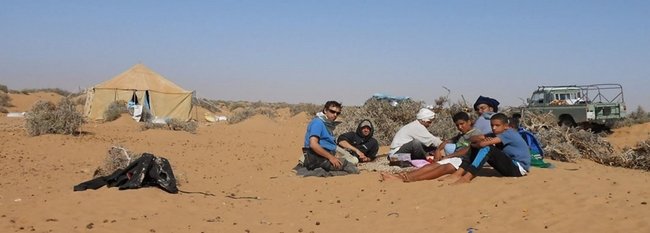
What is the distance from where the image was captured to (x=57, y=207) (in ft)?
19.7

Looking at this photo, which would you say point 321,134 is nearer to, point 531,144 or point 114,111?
point 531,144

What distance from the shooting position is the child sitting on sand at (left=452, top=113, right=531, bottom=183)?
727cm

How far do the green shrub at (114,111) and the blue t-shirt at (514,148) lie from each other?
1912 cm

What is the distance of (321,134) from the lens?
8812 millimetres

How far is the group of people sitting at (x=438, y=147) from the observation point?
735 centimetres

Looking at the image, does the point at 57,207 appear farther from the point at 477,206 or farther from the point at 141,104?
the point at 141,104

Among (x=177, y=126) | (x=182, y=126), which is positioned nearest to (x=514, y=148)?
(x=182, y=126)

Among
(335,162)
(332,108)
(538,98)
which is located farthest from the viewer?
(538,98)

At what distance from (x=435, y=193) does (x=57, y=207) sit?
401 cm

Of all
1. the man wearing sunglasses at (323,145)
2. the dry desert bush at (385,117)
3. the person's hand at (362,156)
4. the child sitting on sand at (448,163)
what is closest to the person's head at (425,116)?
the child sitting on sand at (448,163)

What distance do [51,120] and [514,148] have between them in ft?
35.3

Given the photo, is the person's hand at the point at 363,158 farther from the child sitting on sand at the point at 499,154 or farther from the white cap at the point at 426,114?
the child sitting on sand at the point at 499,154

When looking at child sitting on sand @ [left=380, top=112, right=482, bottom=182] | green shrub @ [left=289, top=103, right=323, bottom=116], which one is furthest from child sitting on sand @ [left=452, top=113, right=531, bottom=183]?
green shrub @ [left=289, top=103, right=323, bottom=116]

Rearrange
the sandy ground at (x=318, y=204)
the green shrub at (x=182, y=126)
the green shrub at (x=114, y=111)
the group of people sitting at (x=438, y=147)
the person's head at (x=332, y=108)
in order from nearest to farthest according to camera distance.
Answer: the sandy ground at (x=318, y=204)
the group of people sitting at (x=438, y=147)
the person's head at (x=332, y=108)
the green shrub at (x=182, y=126)
the green shrub at (x=114, y=111)
